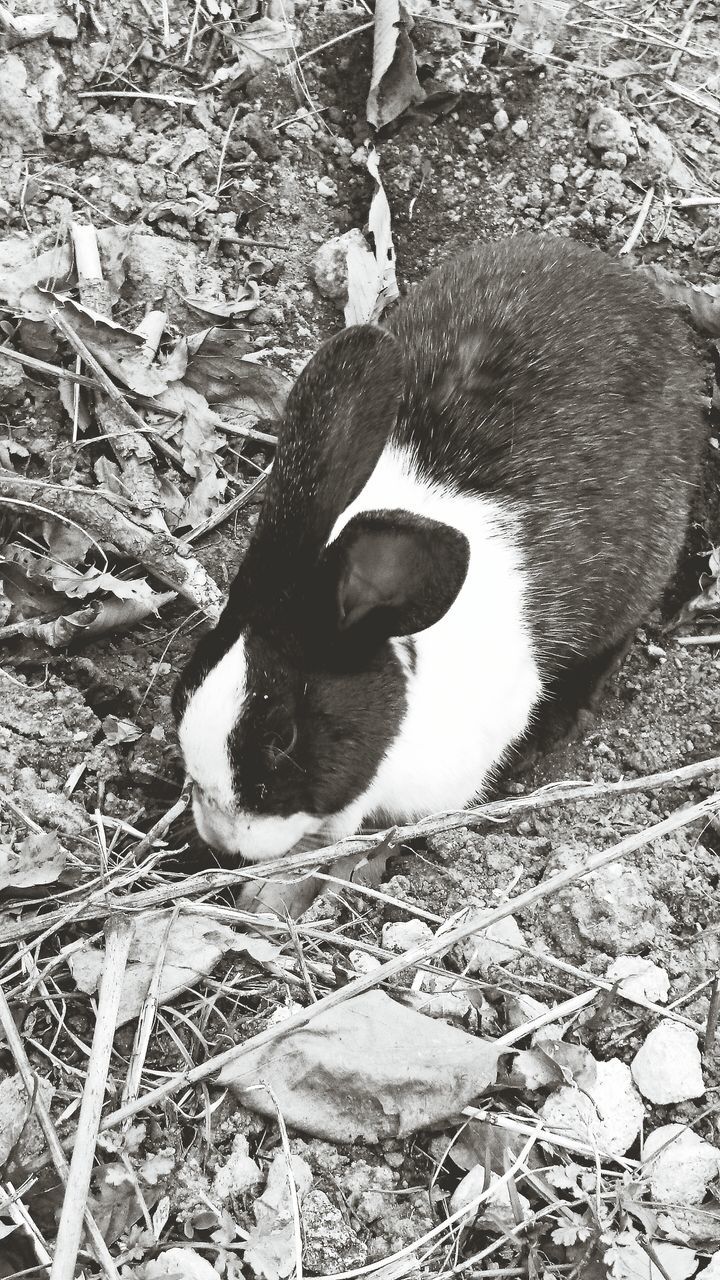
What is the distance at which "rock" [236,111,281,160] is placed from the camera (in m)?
4.47

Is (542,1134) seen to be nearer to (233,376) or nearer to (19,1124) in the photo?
(19,1124)

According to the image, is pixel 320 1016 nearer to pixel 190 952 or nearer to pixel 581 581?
pixel 190 952

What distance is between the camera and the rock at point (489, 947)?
302cm

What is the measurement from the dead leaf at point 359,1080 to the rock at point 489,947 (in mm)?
311

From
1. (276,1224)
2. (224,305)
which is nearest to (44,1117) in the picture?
(276,1224)

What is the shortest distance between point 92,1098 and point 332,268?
3.08m

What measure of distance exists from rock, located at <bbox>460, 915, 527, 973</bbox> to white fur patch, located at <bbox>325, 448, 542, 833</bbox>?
52cm

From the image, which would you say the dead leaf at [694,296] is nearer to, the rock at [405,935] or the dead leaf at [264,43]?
the dead leaf at [264,43]

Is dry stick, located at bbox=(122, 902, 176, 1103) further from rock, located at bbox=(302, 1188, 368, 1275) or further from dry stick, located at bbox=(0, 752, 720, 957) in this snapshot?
rock, located at bbox=(302, 1188, 368, 1275)

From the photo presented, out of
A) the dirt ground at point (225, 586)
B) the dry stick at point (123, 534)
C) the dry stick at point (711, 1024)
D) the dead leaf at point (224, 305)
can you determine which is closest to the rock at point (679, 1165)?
the dirt ground at point (225, 586)

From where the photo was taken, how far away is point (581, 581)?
12.3 feet

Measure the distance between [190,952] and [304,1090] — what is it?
1.45ft

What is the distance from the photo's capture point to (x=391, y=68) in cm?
465

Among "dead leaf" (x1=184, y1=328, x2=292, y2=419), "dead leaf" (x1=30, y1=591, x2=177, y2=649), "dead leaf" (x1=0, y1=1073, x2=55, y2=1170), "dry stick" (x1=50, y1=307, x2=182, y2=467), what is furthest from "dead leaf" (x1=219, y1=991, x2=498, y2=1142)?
"dead leaf" (x1=184, y1=328, x2=292, y2=419)
